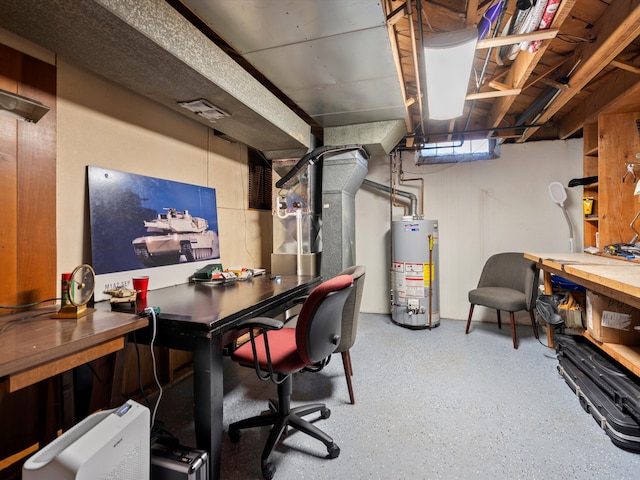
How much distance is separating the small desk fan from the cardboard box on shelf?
3056 mm

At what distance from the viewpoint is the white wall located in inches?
143

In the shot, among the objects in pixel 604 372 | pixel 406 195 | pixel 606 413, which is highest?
pixel 406 195

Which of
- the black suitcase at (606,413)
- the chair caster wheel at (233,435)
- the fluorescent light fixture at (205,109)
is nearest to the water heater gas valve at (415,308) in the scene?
the black suitcase at (606,413)

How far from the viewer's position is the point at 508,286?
11.3 feet

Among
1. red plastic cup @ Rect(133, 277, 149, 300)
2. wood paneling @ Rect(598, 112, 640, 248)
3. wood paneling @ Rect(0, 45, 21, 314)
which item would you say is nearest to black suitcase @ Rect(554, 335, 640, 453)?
wood paneling @ Rect(598, 112, 640, 248)

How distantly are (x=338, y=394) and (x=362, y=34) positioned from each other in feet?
7.68

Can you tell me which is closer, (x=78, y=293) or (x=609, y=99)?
(x=78, y=293)

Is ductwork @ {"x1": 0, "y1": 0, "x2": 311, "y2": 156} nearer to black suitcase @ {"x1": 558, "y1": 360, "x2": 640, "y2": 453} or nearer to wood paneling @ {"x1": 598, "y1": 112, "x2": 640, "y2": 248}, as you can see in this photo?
black suitcase @ {"x1": 558, "y1": 360, "x2": 640, "y2": 453}

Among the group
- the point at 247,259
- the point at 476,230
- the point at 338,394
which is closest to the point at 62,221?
the point at 247,259

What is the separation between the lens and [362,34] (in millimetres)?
1667

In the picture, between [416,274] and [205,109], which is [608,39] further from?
[205,109]

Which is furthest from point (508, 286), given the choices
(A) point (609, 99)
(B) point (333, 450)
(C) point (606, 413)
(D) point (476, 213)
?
(B) point (333, 450)

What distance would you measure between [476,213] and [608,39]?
7.40ft

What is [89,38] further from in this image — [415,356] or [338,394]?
[415,356]
